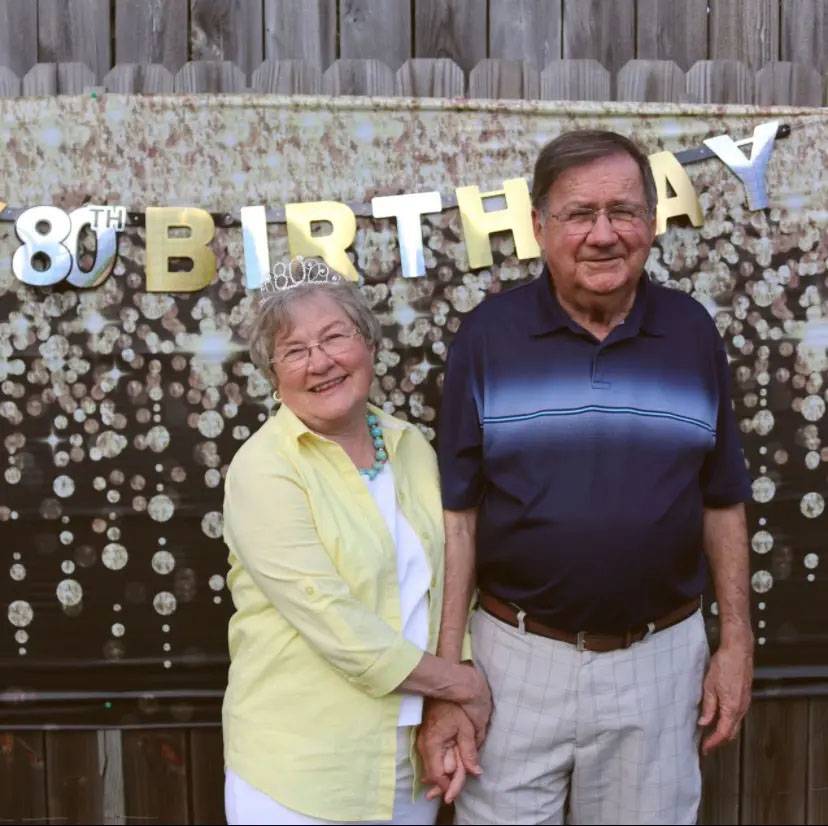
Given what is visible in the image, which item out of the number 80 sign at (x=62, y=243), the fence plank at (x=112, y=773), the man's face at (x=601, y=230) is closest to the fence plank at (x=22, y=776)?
the fence plank at (x=112, y=773)

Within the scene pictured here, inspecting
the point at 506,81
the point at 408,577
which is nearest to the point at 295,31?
the point at 506,81

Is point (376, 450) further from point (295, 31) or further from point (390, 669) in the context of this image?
point (295, 31)

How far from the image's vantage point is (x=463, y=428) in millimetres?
1725

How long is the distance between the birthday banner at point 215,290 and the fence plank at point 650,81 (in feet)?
0.19

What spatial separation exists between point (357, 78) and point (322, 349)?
0.89 m

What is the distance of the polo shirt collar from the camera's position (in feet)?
5.53

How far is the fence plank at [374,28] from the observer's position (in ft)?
7.41

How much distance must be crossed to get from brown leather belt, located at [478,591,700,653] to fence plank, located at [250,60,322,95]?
49.6 inches

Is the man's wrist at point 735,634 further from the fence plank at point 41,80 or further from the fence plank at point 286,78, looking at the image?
the fence plank at point 41,80

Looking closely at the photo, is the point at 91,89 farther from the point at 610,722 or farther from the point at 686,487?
the point at 610,722

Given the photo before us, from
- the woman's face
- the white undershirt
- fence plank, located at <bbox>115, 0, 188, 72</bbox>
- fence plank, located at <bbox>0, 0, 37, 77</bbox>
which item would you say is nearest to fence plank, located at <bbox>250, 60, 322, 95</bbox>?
fence plank, located at <bbox>115, 0, 188, 72</bbox>

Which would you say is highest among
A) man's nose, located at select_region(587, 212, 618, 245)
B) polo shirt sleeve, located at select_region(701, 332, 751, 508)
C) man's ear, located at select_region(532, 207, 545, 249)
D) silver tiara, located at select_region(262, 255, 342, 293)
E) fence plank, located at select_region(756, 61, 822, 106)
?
fence plank, located at select_region(756, 61, 822, 106)

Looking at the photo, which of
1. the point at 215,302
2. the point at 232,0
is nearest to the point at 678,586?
the point at 215,302

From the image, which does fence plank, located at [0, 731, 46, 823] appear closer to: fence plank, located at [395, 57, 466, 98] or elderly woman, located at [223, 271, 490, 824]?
elderly woman, located at [223, 271, 490, 824]
